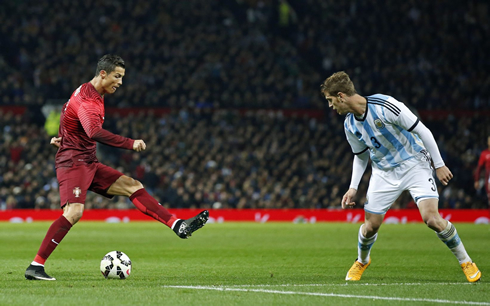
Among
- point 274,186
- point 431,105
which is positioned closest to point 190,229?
point 274,186

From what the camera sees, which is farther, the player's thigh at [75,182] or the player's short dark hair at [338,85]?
the player's thigh at [75,182]

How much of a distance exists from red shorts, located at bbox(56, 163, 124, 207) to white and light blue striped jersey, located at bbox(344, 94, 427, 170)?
269 centimetres

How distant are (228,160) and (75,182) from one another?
713 inches

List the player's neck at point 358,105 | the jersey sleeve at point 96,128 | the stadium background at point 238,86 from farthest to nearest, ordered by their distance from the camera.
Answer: the stadium background at point 238,86 < the player's neck at point 358,105 < the jersey sleeve at point 96,128

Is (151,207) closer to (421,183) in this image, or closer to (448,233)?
(421,183)

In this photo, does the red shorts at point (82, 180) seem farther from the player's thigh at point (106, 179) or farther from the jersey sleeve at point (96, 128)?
the jersey sleeve at point (96, 128)

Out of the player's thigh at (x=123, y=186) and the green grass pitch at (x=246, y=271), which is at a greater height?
the player's thigh at (x=123, y=186)

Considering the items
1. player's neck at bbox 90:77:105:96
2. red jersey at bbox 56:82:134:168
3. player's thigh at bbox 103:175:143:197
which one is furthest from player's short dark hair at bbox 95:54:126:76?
player's thigh at bbox 103:175:143:197

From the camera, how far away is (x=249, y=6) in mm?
32812

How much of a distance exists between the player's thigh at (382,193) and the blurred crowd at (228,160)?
53.4 ft

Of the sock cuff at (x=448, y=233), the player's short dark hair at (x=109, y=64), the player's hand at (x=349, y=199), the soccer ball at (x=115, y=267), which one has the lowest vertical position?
the soccer ball at (x=115, y=267)

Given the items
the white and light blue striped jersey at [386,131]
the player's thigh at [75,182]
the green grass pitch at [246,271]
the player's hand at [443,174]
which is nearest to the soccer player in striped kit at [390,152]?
the white and light blue striped jersey at [386,131]

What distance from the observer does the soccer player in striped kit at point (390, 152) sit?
24.4ft

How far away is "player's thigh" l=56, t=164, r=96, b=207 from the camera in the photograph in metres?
7.80
